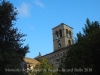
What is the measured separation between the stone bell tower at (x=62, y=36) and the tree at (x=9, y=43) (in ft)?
150

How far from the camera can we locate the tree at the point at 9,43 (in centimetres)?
1950

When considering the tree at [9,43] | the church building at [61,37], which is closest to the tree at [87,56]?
the tree at [9,43]

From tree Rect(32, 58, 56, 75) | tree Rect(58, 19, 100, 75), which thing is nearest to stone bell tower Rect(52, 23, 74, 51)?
tree Rect(32, 58, 56, 75)

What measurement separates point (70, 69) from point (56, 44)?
1883 inches

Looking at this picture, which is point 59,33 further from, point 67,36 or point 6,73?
point 6,73

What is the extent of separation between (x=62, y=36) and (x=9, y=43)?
48237mm

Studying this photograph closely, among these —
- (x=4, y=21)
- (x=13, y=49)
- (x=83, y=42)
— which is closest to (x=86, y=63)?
(x=83, y=42)

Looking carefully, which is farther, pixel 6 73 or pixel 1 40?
pixel 1 40

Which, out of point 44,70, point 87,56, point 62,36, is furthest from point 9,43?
point 62,36

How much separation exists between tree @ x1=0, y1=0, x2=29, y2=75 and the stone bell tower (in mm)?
45792

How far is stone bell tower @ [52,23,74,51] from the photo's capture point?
222 ft

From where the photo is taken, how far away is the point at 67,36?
69500 millimetres

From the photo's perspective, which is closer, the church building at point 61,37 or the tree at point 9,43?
the tree at point 9,43

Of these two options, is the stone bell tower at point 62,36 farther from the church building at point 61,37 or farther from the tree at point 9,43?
the tree at point 9,43
